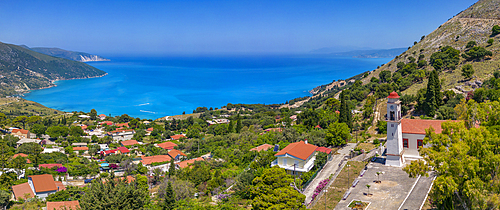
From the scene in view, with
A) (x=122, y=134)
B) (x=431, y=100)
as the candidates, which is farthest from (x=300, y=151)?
(x=122, y=134)

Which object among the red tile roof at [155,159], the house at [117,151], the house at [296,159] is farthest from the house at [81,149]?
the house at [296,159]

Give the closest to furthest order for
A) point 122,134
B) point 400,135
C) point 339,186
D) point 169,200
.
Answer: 1. point 169,200
2. point 339,186
3. point 400,135
4. point 122,134

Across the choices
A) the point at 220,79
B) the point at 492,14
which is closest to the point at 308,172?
the point at 492,14

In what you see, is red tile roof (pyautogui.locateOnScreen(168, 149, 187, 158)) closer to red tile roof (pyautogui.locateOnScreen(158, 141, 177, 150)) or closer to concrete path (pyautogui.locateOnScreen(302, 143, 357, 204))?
red tile roof (pyautogui.locateOnScreen(158, 141, 177, 150))

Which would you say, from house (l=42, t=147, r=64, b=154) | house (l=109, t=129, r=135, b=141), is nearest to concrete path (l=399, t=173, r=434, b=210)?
house (l=42, t=147, r=64, b=154)

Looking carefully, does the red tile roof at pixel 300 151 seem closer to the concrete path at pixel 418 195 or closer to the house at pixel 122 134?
the concrete path at pixel 418 195

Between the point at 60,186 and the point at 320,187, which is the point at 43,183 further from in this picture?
the point at 320,187
